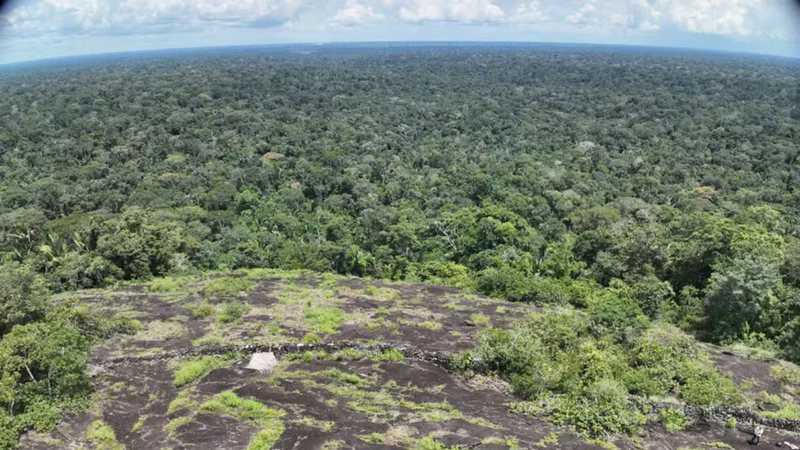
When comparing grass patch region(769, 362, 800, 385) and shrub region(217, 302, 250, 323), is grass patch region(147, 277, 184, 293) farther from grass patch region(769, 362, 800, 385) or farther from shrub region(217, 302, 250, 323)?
grass patch region(769, 362, 800, 385)

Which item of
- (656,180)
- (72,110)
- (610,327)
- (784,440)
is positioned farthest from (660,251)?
(72,110)

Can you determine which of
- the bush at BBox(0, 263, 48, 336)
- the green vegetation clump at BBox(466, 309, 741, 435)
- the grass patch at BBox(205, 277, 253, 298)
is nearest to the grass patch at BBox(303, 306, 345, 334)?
the grass patch at BBox(205, 277, 253, 298)

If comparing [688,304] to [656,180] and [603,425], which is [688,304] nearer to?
[603,425]

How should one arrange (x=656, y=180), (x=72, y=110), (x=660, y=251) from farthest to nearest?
(x=72, y=110), (x=656, y=180), (x=660, y=251)

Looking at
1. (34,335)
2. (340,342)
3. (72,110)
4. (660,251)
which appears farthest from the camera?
(72,110)

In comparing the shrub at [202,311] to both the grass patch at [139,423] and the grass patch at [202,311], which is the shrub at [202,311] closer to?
the grass patch at [202,311]

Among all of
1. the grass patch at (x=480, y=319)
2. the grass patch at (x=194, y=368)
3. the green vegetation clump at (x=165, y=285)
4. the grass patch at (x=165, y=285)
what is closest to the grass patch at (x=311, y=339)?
the grass patch at (x=194, y=368)
